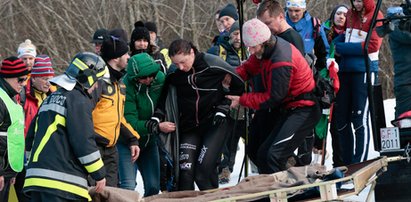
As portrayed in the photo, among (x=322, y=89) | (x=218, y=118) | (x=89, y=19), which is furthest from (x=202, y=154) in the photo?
(x=89, y=19)

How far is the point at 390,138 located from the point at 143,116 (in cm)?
254

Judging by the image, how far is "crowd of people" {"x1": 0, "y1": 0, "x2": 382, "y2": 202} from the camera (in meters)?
8.27

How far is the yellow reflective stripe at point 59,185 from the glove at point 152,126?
82.3 inches

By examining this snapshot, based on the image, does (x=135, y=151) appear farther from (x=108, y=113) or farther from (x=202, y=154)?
(x=108, y=113)

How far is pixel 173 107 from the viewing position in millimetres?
10289

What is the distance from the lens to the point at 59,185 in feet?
26.9

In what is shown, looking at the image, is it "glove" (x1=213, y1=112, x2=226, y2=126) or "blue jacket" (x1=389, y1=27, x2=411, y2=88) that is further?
"blue jacket" (x1=389, y1=27, x2=411, y2=88)

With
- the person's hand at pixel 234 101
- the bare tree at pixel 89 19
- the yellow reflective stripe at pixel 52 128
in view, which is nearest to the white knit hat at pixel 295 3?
the person's hand at pixel 234 101

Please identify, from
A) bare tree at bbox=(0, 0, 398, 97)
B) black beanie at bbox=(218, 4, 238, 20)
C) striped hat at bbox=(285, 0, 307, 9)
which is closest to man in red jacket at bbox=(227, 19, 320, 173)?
striped hat at bbox=(285, 0, 307, 9)

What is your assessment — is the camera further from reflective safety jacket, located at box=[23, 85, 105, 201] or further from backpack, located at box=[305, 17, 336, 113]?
reflective safety jacket, located at box=[23, 85, 105, 201]

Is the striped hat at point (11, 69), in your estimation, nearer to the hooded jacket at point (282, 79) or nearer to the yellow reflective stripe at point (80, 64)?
the yellow reflective stripe at point (80, 64)

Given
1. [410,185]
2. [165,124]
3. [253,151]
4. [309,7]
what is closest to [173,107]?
[165,124]

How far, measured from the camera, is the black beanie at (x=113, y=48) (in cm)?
988

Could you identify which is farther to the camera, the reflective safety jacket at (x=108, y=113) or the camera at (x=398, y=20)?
the camera at (x=398, y=20)
